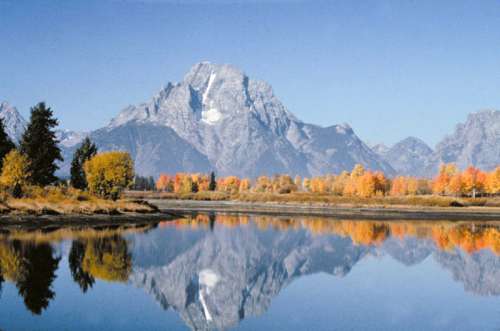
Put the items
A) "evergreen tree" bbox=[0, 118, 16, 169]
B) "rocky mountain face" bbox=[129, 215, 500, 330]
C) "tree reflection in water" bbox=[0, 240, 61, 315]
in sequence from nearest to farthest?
"tree reflection in water" bbox=[0, 240, 61, 315] → "rocky mountain face" bbox=[129, 215, 500, 330] → "evergreen tree" bbox=[0, 118, 16, 169]

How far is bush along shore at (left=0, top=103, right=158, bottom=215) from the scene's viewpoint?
7369cm

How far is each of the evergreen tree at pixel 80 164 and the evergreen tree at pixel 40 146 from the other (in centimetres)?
2362

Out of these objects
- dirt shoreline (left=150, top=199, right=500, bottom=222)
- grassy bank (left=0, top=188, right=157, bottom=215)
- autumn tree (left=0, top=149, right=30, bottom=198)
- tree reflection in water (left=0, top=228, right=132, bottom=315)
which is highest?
autumn tree (left=0, top=149, right=30, bottom=198)

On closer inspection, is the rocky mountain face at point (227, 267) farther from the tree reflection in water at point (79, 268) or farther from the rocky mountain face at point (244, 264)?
the tree reflection in water at point (79, 268)

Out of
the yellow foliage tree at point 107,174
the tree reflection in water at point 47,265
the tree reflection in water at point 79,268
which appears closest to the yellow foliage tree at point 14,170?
the yellow foliage tree at point 107,174

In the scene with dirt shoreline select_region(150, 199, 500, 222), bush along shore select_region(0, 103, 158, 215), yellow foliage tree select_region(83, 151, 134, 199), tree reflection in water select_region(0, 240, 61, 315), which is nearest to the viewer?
tree reflection in water select_region(0, 240, 61, 315)

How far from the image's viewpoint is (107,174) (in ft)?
348

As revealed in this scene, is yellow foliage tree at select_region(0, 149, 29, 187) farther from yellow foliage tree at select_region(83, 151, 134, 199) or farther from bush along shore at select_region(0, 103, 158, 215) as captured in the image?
yellow foliage tree at select_region(83, 151, 134, 199)

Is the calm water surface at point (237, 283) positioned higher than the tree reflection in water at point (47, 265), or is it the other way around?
the tree reflection in water at point (47, 265)

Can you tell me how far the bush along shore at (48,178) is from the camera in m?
73.7

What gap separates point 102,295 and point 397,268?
26.2m

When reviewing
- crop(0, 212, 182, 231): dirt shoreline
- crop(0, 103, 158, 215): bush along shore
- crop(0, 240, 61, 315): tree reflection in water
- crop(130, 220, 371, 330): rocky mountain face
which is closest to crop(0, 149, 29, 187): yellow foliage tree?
crop(0, 103, 158, 215): bush along shore

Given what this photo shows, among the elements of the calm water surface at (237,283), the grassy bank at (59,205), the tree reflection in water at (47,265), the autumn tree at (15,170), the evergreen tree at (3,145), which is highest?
the evergreen tree at (3,145)

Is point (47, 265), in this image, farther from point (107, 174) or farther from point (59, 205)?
point (107, 174)
